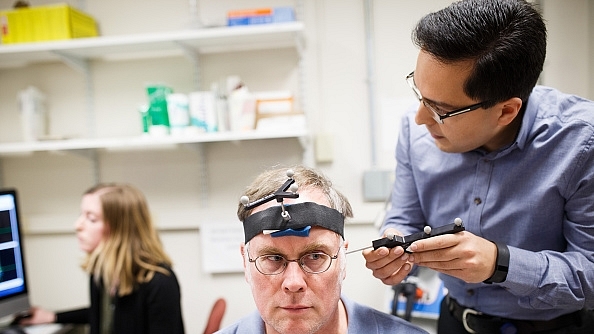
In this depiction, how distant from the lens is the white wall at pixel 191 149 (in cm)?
241

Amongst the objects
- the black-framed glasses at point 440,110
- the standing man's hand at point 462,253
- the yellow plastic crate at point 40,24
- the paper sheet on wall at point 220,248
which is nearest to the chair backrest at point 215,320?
the paper sheet on wall at point 220,248

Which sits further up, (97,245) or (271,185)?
(271,185)

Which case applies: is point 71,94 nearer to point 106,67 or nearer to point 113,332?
point 106,67

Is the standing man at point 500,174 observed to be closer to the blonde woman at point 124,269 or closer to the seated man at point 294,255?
the seated man at point 294,255

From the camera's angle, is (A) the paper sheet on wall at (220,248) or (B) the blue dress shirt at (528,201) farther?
(A) the paper sheet on wall at (220,248)

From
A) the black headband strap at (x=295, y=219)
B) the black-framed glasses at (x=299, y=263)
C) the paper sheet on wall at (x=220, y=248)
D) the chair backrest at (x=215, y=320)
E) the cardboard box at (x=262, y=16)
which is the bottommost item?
the chair backrest at (x=215, y=320)

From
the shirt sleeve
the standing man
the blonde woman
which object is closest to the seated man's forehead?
the standing man

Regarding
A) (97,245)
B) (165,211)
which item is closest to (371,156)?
(165,211)

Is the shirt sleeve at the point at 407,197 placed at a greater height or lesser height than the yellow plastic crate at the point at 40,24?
lesser

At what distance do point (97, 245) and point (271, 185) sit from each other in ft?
3.92

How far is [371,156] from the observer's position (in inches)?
96.0

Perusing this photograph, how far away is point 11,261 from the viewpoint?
1.99 meters

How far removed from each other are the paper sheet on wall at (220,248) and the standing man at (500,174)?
1.36 meters

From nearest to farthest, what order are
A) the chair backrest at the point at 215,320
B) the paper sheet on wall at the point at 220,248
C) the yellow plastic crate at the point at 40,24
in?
the chair backrest at the point at 215,320 → the yellow plastic crate at the point at 40,24 → the paper sheet on wall at the point at 220,248
